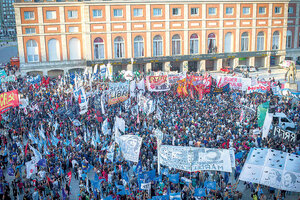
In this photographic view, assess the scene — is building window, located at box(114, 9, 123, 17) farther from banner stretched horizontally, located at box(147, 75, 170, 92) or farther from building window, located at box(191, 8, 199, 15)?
banner stretched horizontally, located at box(147, 75, 170, 92)

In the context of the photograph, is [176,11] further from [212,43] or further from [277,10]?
[277,10]

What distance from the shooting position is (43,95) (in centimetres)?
3078

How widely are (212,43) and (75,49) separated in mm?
22389

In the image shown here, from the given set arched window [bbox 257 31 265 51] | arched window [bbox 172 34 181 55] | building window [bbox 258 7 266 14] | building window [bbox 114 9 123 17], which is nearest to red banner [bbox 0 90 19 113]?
Answer: building window [bbox 114 9 123 17]

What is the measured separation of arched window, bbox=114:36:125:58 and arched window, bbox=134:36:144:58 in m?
2.08

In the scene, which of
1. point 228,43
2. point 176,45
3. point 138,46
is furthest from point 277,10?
point 138,46

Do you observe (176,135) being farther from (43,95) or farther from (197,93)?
(43,95)

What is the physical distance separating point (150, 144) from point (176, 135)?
7.65 ft

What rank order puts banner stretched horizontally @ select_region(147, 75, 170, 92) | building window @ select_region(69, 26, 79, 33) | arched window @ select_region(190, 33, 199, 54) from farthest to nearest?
arched window @ select_region(190, 33, 199, 54)
building window @ select_region(69, 26, 79, 33)
banner stretched horizontally @ select_region(147, 75, 170, 92)

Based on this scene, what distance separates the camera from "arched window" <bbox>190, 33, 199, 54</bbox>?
52.2 metres

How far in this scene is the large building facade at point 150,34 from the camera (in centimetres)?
4600

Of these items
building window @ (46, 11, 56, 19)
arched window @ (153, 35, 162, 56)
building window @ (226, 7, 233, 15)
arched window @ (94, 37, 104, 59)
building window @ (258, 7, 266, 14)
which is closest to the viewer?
building window @ (46, 11, 56, 19)

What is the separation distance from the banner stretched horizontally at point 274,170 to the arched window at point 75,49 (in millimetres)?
38204

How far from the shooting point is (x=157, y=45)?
50844 millimetres
